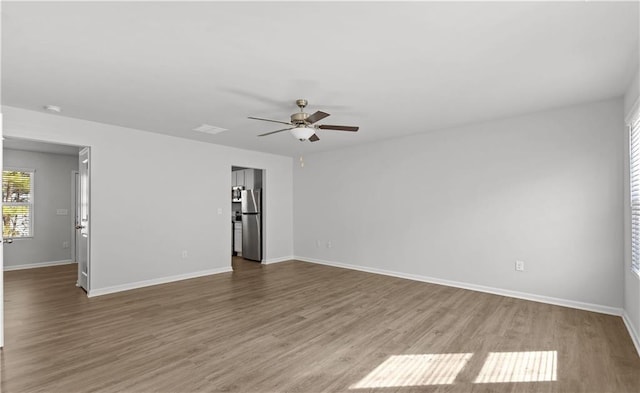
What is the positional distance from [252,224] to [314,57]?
5.04m

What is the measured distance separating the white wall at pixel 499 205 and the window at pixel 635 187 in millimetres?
350

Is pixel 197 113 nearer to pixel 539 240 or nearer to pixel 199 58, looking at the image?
pixel 199 58

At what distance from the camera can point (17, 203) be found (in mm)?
Result: 6285

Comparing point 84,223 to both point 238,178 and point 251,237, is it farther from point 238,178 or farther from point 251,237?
point 238,178

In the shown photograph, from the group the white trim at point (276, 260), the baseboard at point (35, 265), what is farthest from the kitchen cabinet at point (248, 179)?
the baseboard at point (35, 265)

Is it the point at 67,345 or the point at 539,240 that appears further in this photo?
the point at 539,240

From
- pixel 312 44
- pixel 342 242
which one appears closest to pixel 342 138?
pixel 342 242

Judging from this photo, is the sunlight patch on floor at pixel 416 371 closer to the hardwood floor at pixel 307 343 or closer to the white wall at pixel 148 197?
the hardwood floor at pixel 307 343

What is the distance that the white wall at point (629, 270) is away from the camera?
9.31 ft

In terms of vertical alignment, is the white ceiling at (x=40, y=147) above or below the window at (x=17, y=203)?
above

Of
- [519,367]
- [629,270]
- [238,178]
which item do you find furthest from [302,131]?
[238,178]

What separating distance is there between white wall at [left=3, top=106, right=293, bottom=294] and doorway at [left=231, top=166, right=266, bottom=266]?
0.69m

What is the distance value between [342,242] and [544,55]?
15.0 feet

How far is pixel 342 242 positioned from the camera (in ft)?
20.8
